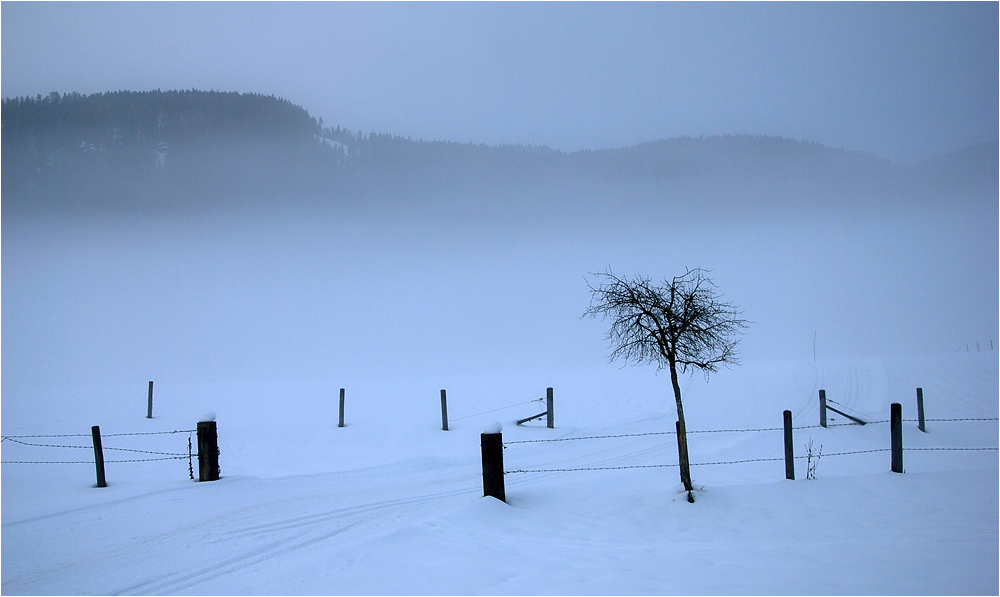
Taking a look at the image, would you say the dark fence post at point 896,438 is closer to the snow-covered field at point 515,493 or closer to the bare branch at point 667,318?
the snow-covered field at point 515,493

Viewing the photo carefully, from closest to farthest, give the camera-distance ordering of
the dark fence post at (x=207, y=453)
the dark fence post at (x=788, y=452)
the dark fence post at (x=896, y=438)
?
the dark fence post at (x=788, y=452), the dark fence post at (x=896, y=438), the dark fence post at (x=207, y=453)

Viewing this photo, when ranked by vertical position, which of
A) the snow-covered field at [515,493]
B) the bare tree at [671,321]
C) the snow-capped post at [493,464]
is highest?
the bare tree at [671,321]

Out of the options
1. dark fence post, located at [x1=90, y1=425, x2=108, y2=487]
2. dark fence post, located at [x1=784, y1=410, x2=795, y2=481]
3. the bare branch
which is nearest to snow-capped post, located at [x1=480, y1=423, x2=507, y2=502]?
the bare branch

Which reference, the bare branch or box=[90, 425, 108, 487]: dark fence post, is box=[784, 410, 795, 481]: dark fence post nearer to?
the bare branch

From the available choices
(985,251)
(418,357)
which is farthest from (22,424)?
(985,251)

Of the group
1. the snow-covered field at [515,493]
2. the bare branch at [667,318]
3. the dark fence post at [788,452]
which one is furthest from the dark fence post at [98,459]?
the dark fence post at [788,452]

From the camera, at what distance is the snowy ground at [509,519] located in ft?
17.4

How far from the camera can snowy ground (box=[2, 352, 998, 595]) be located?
5.30 meters

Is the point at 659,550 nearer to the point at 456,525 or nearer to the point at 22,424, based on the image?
the point at 456,525

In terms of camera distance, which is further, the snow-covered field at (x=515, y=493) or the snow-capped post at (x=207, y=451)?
the snow-capped post at (x=207, y=451)

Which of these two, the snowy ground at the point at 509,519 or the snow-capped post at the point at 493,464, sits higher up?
the snow-capped post at the point at 493,464

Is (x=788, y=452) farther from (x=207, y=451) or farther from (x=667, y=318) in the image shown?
(x=207, y=451)

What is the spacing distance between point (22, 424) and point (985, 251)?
199 m

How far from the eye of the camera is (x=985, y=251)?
6230 inches
